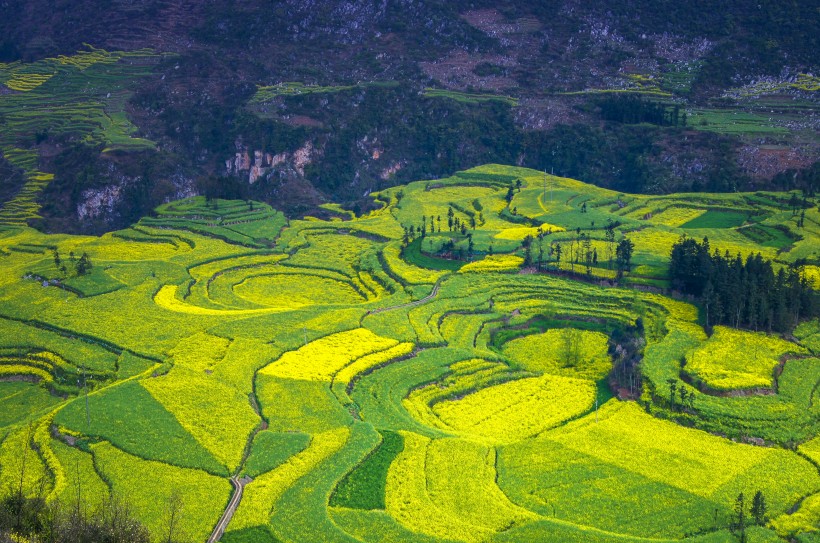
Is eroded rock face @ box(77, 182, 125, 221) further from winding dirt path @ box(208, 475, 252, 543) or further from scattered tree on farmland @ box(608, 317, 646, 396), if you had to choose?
winding dirt path @ box(208, 475, 252, 543)

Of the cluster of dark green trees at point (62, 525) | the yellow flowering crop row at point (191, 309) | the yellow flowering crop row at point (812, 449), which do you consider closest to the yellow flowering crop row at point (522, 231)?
the yellow flowering crop row at point (191, 309)

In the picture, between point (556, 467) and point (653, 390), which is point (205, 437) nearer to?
point (556, 467)

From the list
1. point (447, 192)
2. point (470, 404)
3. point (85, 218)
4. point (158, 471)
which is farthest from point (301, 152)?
point (158, 471)

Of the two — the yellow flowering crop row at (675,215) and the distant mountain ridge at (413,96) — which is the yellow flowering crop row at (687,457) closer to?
the yellow flowering crop row at (675,215)

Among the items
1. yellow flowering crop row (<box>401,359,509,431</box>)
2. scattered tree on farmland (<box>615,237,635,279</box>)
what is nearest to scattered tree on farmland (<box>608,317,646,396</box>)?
yellow flowering crop row (<box>401,359,509,431</box>)

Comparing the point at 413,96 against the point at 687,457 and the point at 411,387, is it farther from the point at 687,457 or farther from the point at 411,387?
the point at 687,457
